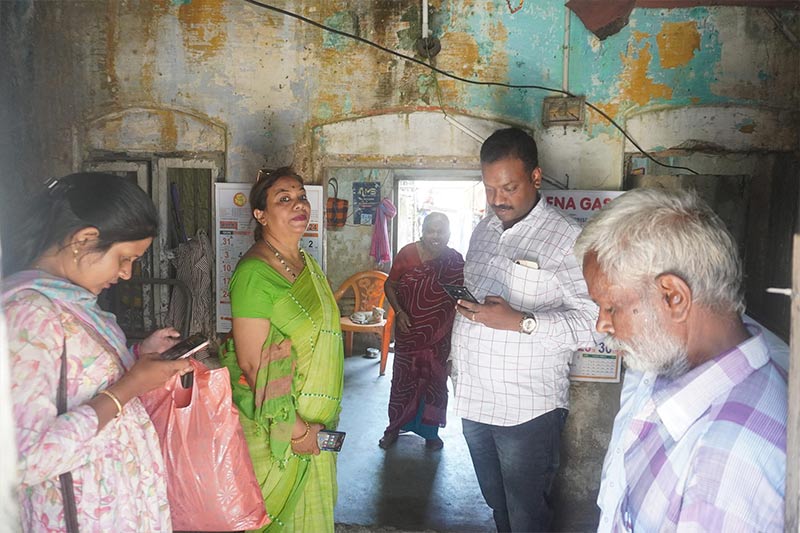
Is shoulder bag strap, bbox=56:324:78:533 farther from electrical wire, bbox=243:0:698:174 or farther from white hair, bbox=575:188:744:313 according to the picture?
electrical wire, bbox=243:0:698:174

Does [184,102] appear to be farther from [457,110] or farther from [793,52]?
[793,52]

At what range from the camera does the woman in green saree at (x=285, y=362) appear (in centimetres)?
231

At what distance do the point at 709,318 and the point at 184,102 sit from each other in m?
2.90

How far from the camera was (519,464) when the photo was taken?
2406 millimetres

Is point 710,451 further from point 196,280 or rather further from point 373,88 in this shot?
point 196,280

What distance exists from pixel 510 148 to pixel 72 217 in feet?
5.28

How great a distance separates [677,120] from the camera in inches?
117

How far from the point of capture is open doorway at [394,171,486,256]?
26.4 feet

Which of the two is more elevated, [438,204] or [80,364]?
[438,204]

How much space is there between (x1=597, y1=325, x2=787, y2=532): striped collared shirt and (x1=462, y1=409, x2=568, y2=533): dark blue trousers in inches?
41.6

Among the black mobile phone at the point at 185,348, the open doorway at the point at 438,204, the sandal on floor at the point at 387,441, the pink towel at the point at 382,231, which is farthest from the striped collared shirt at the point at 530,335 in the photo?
the open doorway at the point at 438,204

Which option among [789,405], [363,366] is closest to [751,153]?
[789,405]

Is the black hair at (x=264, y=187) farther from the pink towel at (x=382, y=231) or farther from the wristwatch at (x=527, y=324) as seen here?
the pink towel at (x=382, y=231)

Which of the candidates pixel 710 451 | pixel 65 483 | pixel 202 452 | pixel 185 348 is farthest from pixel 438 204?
pixel 710 451
